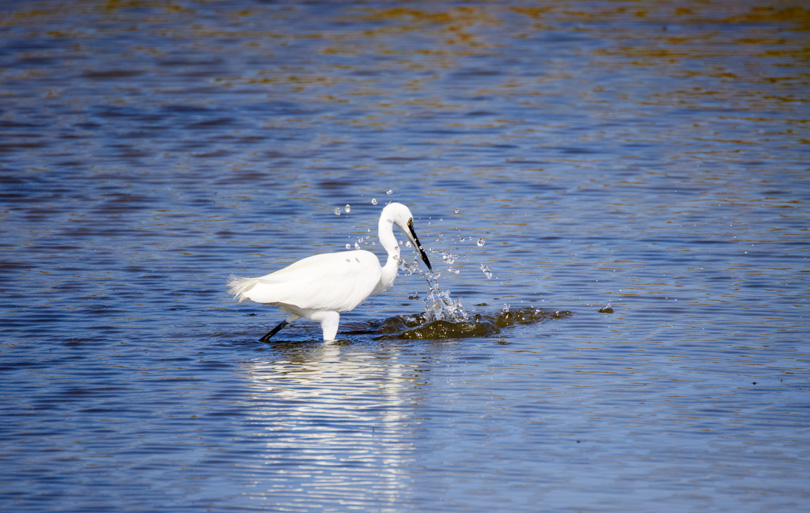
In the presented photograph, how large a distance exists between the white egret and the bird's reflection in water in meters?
0.26

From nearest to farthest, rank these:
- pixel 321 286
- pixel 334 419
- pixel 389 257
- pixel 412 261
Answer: pixel 334 419 → pixel 321 286 → pixel 389 257 → pixel 412 261

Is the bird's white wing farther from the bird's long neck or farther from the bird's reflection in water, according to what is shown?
the bird's reflection in water

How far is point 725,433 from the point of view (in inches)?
257

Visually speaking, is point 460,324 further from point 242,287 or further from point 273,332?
point 242,287

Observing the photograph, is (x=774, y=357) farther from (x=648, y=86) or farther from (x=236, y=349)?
(x=648, y=86)

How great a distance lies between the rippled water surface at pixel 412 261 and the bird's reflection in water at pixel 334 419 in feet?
0.08

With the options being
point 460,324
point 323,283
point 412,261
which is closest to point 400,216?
point 460,324

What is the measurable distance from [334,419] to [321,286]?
1.92 meters

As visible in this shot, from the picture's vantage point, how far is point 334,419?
675 cm

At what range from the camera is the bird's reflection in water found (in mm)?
5832

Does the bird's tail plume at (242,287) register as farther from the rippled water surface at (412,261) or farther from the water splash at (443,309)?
the water splash at (443,309)

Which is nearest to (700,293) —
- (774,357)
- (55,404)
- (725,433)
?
(774,357)

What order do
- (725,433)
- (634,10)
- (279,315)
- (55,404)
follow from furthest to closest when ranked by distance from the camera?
1. (634,10)
2. (279,315)
3. (55,404)
4. (725,433)

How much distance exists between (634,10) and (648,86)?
7327mm
